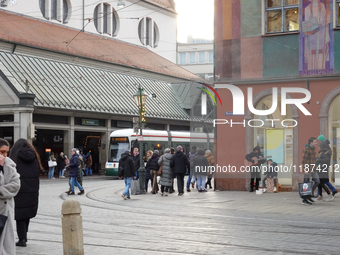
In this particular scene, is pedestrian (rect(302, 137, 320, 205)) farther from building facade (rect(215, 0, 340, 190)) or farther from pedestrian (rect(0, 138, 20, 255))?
pedestrian (rect(0, 138, 20, 255))

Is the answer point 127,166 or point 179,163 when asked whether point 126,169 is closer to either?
point 127,166

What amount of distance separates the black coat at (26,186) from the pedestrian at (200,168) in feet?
43.1

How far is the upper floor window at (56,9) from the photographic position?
48719mm

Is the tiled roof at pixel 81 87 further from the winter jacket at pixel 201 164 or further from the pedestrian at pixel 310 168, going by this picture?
the pedestrian at pixel 310 168

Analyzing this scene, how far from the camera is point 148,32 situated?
200 ft

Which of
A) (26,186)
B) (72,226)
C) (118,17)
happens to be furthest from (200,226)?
(118,17)

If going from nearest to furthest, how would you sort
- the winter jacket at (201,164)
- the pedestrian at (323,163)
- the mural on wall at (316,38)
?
the pedestrian at (323,163) < the mural on wall at (316,38) < the winter jacket at (201,164)

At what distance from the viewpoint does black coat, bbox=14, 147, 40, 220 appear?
9320 millimetres

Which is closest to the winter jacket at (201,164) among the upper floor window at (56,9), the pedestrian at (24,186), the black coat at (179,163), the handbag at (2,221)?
the black coat at (179,163)

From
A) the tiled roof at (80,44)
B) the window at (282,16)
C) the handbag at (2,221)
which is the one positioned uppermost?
the tiled roof at (80,44)

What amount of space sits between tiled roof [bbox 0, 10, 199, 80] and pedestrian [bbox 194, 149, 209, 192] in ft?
75.6

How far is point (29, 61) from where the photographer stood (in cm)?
4100

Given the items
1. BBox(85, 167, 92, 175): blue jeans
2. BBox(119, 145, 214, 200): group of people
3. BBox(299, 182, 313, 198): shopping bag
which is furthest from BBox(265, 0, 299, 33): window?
BBox(85, 167, 92, 175): blue jeans

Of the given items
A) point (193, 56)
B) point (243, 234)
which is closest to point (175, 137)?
point (243, 234)
